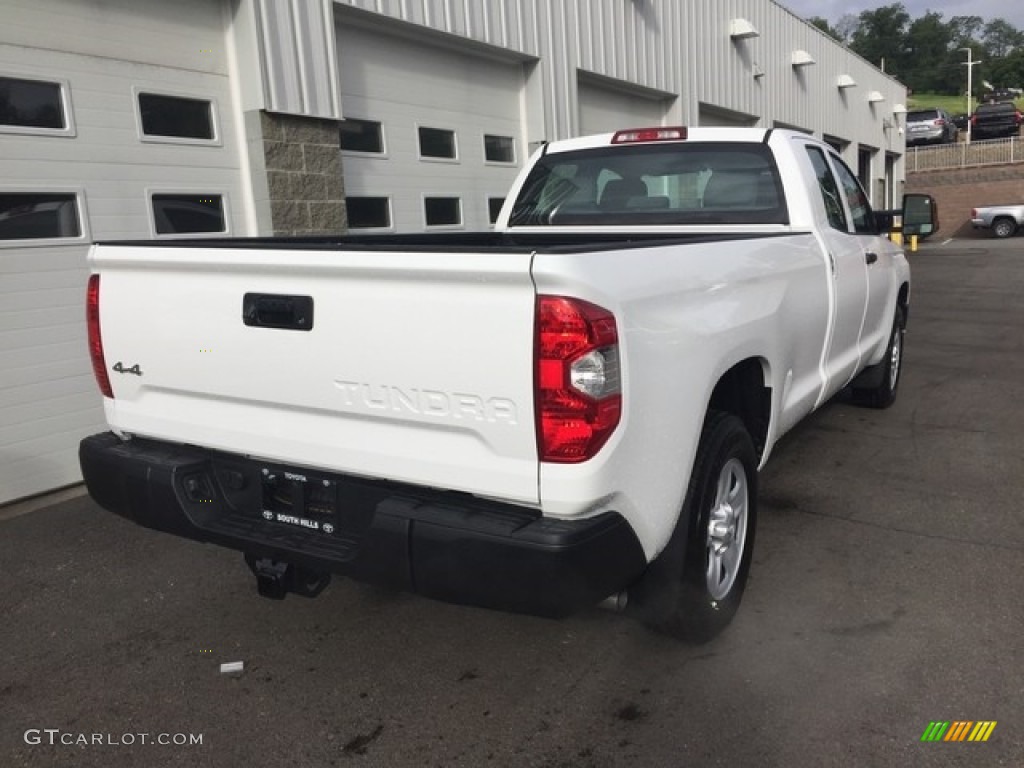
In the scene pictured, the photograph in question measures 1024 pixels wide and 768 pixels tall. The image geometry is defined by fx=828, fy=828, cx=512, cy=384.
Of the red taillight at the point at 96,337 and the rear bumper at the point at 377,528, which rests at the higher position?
the red taillight at the point at 96,337

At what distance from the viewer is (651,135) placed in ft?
15.0

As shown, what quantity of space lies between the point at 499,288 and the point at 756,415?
1.63m

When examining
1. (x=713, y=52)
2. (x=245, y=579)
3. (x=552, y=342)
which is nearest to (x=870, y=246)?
(x=552, y=342)

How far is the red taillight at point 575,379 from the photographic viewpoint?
2090mm

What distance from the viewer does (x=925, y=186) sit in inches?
1428

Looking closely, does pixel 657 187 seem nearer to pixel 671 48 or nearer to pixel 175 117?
pixel 175 117

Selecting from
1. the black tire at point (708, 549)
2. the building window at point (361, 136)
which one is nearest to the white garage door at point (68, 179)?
the building window at point (361, 136)

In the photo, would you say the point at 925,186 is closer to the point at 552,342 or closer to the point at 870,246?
the point at 870,246

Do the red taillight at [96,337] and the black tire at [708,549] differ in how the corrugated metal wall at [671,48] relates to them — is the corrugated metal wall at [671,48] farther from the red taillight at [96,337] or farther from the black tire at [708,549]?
the black tire at [708,549]

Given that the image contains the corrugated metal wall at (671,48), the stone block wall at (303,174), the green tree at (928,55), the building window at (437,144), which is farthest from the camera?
the green tree at (928,55)

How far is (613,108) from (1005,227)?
23.2m

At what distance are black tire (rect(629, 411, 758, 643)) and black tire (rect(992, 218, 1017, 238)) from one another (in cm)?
3053

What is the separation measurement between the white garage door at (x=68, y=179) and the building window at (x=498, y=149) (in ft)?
12.0

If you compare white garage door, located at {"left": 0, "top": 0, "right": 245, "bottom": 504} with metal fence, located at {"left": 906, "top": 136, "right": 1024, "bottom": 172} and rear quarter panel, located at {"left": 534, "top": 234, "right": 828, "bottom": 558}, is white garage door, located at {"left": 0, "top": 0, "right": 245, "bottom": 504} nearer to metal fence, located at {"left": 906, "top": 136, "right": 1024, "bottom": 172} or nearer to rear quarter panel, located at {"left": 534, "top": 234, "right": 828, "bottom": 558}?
rear quarter panel, located at {"left": 534, "top": 234, "right": 828, "bottom": 558}
